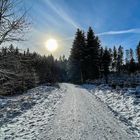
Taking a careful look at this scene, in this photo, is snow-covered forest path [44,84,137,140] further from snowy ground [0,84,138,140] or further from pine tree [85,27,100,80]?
pine tree [85,27,100,80]

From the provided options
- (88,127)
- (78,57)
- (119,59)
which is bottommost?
(88,127)

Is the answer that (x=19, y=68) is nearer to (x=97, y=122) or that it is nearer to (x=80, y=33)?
(x=97, y=122)

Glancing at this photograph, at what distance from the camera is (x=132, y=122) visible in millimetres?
9273

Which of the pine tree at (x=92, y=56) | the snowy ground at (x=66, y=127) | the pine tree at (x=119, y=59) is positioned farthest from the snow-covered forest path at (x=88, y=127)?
the pine tree at (x=119, y=59)

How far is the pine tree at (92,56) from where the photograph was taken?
44.5 meters

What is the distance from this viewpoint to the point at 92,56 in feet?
146

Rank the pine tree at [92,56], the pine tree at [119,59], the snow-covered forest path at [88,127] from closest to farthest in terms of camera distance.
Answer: the snow-covered forest path at [88,127]
the pine tree at [92,56]
the pine tree at [119,59]

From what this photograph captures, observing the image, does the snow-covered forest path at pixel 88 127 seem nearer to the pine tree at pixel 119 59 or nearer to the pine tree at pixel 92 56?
the pine tree at pixel 92 56

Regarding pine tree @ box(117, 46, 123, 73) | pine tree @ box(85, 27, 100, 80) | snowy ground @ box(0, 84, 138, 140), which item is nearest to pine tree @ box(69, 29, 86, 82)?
pine tree @ box(85, 27, 100, 80)

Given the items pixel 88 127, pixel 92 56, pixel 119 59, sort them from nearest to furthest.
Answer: pixel 88 127 < pixel 92 56 < pixel 119 59

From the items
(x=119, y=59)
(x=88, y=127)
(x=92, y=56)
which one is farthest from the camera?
(x=119, y=59)

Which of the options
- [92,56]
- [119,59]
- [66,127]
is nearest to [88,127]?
[66,127]

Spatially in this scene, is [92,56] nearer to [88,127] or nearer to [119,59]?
[88,127]

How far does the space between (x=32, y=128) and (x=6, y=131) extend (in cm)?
105
